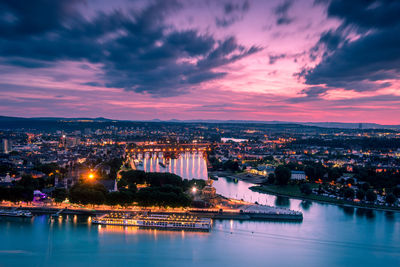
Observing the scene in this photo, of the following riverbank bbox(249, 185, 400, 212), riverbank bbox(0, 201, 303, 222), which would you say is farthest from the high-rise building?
riverbank bbox(249, 185, 400, 212)

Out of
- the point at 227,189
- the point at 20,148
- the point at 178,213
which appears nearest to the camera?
the point at 178,213

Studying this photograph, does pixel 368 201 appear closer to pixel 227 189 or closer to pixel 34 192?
pixel 227 189

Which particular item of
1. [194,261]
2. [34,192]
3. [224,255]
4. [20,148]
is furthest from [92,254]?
[20,148]

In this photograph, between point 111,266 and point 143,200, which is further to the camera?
point 143,200

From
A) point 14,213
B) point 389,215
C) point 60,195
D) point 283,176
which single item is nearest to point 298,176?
point 283,176

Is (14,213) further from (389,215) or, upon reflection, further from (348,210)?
(389,215)
